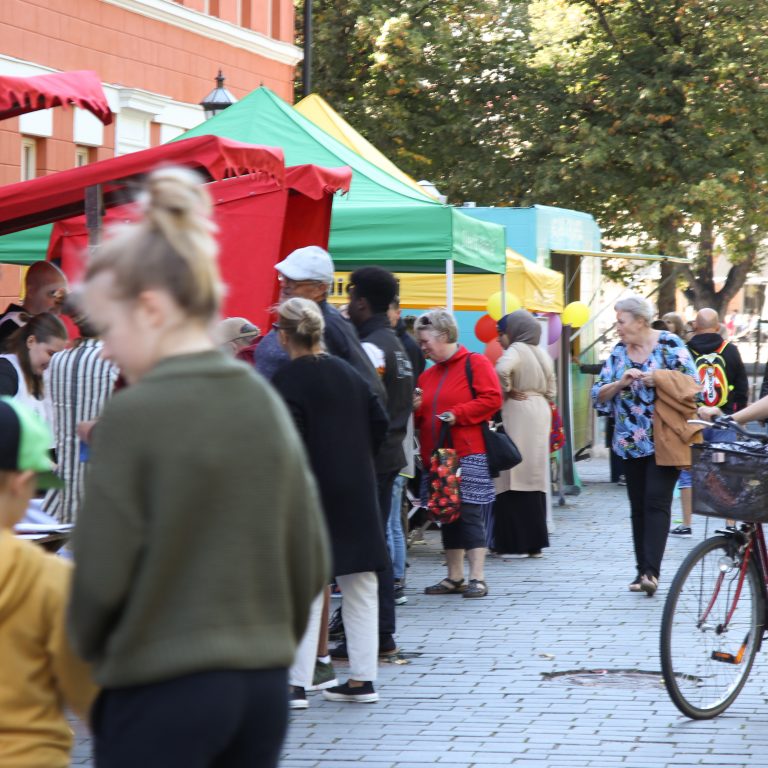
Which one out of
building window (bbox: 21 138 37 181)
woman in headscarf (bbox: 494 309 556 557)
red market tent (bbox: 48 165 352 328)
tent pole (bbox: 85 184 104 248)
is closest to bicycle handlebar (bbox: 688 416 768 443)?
tent pole (bbox: 85 184 104 248)

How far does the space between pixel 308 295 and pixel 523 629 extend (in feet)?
8.16

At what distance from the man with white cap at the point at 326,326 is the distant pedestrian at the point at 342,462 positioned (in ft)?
1.29

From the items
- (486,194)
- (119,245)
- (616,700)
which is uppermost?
(486,194)

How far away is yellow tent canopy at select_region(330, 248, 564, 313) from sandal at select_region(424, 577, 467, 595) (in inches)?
211

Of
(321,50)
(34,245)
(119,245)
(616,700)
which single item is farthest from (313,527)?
(321,50)

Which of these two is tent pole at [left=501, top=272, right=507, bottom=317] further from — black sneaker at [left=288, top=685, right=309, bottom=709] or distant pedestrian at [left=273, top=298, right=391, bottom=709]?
black sneaker at [left=288, top=685, right=309, bottom=709]

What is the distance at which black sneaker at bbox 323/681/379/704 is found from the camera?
6773mm

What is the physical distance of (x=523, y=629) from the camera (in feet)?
28.2

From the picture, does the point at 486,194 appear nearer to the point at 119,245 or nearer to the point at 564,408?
the point at 564,408

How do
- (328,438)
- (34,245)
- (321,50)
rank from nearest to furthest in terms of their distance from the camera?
(328,438) < (34,245) < (321,50)

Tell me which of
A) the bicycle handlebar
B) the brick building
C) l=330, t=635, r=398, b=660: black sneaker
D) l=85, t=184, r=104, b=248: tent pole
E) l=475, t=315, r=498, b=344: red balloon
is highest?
the brick building

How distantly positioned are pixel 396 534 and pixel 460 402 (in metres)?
0.95

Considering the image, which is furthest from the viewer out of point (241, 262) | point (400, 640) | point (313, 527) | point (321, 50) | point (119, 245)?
point (321, 50)

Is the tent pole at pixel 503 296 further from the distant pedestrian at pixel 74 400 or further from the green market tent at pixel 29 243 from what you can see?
the distant pedestrian at pixel 74 400
